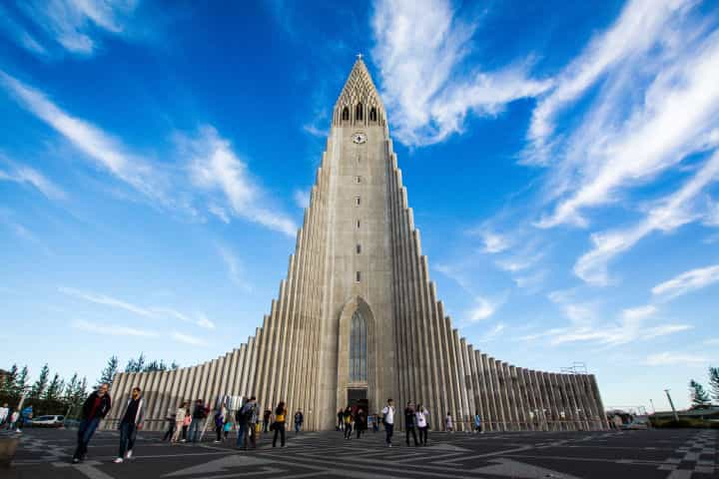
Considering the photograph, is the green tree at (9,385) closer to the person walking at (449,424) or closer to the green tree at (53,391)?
the green tree at (53,391)

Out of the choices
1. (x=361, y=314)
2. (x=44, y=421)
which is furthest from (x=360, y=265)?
(x=44, y=421)

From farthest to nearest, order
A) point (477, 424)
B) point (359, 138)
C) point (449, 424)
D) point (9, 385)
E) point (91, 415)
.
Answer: point (9, 385) < point (359, 138) < point (449, 424) < point (477, 424) < point (91, 415)

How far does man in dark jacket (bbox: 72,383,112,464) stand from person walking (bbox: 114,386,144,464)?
0.45 m

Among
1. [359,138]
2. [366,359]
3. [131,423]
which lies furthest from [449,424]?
[359,138]

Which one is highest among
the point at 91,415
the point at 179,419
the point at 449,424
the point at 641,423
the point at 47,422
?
the point at 91,415

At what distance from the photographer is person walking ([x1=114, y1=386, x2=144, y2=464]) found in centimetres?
705

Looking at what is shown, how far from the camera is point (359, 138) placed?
36000 mm

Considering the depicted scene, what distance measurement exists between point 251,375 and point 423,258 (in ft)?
49.7

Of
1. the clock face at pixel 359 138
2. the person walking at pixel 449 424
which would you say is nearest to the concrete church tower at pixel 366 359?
the person walking at pixel 449 424

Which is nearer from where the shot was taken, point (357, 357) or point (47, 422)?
point (357, 357)

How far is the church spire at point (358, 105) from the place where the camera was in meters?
37.9

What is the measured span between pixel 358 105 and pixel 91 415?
3805cm

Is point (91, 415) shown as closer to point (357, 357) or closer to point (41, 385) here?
point (357, 357)

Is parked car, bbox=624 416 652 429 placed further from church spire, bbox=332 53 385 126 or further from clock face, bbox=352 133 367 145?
church spire, bbox=332 53 385 126
